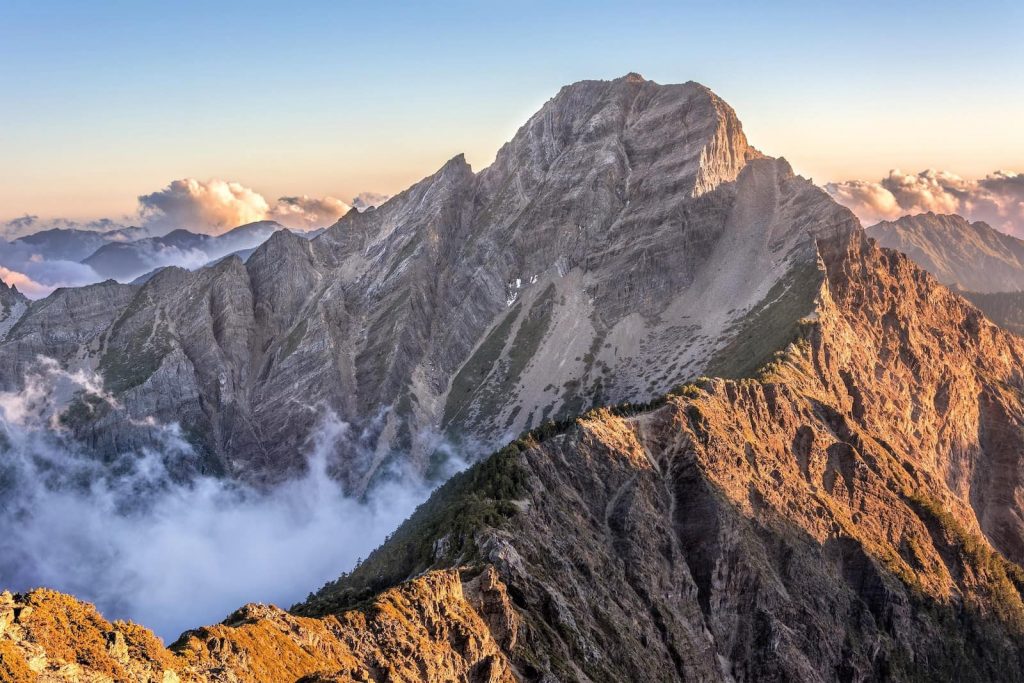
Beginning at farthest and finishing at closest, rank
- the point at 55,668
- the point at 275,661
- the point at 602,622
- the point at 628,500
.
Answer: the point at 628,500, the point at 602,622, the point at 275,661, the point at 55,668

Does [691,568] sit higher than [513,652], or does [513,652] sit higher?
[513,652]

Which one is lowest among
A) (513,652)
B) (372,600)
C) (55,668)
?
(513,652)

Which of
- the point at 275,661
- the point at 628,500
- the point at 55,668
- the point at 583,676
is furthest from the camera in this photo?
the point at 628,500

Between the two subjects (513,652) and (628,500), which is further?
(628,500)

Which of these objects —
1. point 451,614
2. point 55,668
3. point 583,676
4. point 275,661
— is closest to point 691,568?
point 583,676

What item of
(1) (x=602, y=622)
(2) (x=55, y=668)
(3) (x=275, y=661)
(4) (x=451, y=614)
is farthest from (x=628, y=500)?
(2) (x=55, y=668)

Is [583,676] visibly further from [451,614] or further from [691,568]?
[691,568]

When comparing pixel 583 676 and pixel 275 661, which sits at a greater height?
pixel 275 661

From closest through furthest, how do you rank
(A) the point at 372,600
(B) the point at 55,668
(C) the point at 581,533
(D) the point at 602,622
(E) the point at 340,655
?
(B) the point at 55,668, (E) the point at 340,655, (A) the point at 372,600, (D) the point at 602,622, (C) the point at 581,533

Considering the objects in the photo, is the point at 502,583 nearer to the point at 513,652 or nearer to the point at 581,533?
the point at 513,652
